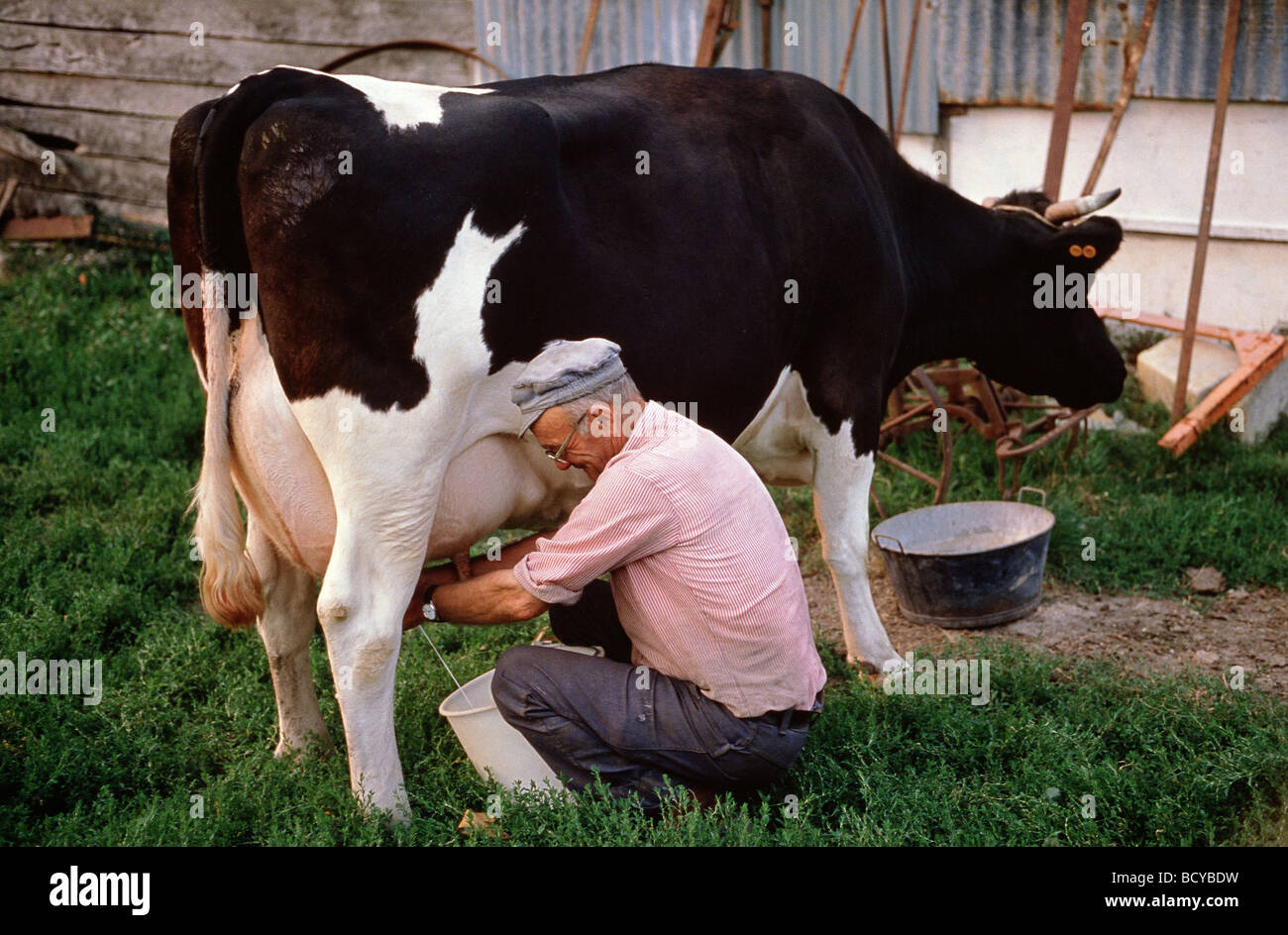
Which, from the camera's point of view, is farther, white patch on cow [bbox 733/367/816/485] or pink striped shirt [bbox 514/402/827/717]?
white patch on cow [bbox 733/367/816/485]

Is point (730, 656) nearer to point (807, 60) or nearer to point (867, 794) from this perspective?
point (867, 794)

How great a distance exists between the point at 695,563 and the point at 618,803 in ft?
2.46

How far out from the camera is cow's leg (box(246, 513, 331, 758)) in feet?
13.4

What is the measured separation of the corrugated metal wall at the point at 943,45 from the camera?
712cm

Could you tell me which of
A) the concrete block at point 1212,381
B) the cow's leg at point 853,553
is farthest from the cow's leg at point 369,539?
the concrete block at point 1212,381

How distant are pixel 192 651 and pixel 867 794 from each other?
2.76 meters

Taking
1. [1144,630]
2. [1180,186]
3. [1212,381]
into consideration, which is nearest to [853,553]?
[1144,630]

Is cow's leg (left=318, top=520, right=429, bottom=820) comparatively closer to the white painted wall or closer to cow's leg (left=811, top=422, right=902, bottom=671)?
cow's leg (left=811, top=422, right=902, bottom=671)

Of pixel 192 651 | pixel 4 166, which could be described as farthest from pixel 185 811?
pixel 4 166

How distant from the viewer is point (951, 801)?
376cm

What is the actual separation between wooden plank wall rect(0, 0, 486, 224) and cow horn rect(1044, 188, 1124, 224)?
4.73m

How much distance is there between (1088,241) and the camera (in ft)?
17.7

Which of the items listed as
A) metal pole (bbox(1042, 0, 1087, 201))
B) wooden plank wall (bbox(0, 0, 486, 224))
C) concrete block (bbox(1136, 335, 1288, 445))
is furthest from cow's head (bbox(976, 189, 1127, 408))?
wooden plank wall (bbox(0, 0, 486, 224))

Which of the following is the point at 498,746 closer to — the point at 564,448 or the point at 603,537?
the point at 603,537
